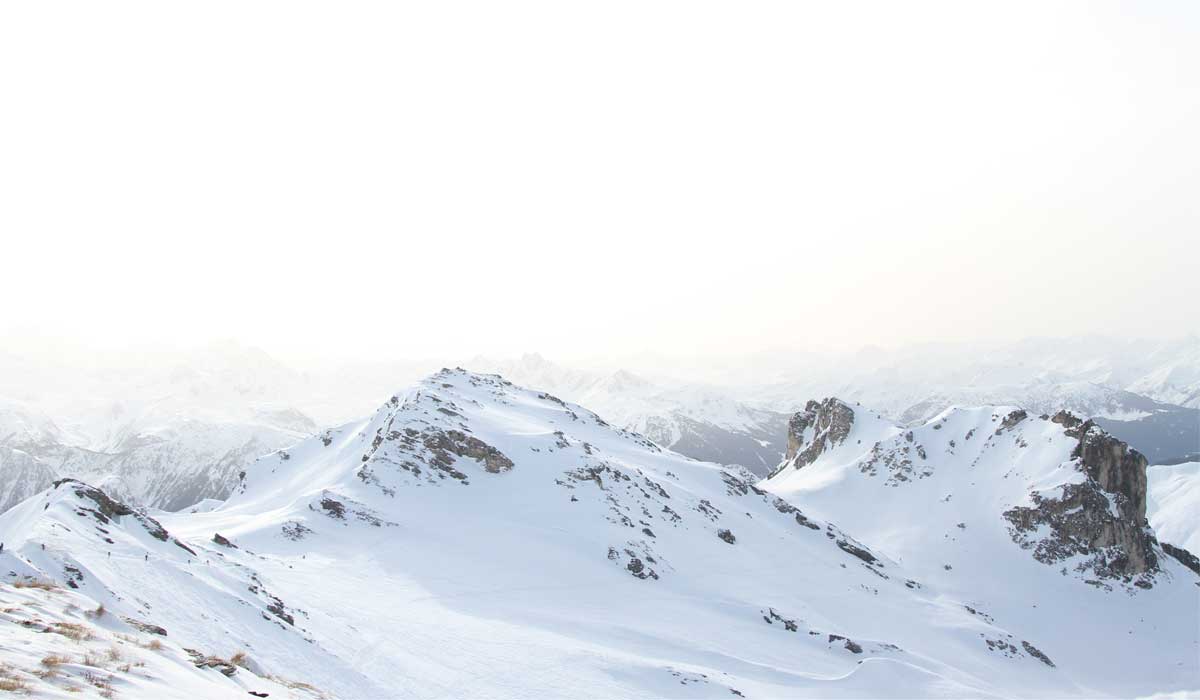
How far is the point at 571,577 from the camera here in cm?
4647

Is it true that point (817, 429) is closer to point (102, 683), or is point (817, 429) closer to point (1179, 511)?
point (102, 683)

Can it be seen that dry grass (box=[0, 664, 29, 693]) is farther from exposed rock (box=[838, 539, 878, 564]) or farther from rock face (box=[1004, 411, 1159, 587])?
Result: rock face (box=[1004, 411, 1159, 587])

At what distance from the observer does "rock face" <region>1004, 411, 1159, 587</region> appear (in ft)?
251

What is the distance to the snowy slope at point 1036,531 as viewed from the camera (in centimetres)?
6669

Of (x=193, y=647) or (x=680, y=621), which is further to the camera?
(x=680, y=621)

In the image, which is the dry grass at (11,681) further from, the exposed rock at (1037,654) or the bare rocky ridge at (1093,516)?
the bare rocky ridge at (1093,516)

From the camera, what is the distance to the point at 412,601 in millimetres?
36406

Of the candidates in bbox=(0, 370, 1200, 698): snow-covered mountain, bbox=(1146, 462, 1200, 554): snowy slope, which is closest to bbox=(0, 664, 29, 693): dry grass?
bbox=(0, 370, 1200, 698): snow-covered mountain

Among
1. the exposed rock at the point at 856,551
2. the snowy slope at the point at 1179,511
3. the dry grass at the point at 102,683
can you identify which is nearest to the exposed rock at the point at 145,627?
the dry grass at the point at 102,683

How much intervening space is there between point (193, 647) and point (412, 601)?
1897cm

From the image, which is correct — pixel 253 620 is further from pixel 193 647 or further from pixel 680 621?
pixel 680 621

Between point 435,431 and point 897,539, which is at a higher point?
point 435,431

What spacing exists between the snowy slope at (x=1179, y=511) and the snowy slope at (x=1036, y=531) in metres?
117

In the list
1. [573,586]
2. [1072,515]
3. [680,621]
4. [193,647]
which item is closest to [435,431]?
[573,586]
